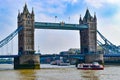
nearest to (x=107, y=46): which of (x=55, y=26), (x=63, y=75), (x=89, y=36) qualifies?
(x=89, y=36)

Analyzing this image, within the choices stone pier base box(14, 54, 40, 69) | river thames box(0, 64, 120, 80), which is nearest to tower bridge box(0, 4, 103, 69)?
stone pier base box(14, 54, 40, 69)

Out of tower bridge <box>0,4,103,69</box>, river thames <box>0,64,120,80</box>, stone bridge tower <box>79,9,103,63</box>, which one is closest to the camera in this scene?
river thames <box>0,64,120,80</box>

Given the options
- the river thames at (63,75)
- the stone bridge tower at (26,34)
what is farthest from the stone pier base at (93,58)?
the river thames at (63,75)

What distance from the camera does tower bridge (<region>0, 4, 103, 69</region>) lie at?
356 feet

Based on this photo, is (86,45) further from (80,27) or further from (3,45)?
(3,45)

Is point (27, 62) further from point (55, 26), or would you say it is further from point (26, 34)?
point (55, 26)

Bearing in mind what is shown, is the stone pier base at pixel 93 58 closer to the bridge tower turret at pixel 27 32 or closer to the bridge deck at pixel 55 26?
the bridge deck at pixel 55 26

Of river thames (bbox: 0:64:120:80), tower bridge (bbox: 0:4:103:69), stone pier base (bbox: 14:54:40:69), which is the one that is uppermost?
tower bridge (bbox: 0:4:103:69)

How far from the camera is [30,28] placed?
11656 centimetres

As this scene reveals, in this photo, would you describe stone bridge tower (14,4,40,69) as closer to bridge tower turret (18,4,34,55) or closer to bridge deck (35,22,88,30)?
bridge tower turret (18,4,34,55)

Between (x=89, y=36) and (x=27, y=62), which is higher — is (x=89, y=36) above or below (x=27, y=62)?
above

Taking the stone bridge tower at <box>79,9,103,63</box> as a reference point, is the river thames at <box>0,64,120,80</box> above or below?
below

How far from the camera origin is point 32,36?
117750 mm

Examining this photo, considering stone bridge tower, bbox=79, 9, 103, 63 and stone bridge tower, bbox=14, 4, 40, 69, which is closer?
stone bridge tower, bbox=14, 4, 40, 69
